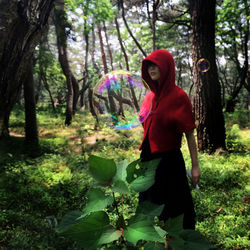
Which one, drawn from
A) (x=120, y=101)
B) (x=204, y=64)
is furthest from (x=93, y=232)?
(x=204, y=64)

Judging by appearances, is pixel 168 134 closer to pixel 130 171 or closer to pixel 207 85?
pixel 130 171

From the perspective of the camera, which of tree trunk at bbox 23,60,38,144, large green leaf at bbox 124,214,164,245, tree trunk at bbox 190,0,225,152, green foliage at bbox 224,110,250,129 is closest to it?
large green leaf at bbox 124,214,164,245

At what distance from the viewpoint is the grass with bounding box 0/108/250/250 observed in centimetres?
284

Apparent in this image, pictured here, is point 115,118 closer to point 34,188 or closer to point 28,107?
point 34,188

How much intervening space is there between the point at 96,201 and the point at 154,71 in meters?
1.64

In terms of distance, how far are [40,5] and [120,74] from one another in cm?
89

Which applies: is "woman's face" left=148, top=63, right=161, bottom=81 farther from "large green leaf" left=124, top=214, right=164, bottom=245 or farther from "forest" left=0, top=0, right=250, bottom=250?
"large green leaf" left=124, top=214, right=164, bottom=245

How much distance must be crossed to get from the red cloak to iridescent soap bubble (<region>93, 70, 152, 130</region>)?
107mm

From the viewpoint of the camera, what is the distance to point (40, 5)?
1673 mm

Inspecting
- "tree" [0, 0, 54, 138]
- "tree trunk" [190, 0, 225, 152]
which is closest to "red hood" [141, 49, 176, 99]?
"tree" [0, 0, 54, 138]

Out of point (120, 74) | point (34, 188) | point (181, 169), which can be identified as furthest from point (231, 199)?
point (34, 188)

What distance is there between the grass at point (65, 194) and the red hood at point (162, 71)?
102 centimetres

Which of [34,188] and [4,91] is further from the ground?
[4,91]

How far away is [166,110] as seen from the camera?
1976 mm
